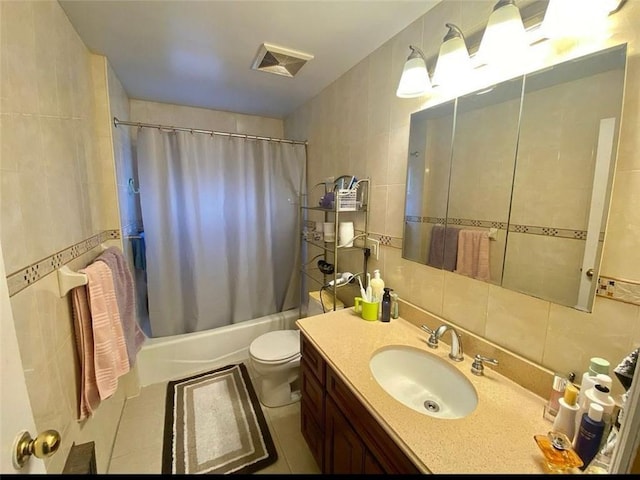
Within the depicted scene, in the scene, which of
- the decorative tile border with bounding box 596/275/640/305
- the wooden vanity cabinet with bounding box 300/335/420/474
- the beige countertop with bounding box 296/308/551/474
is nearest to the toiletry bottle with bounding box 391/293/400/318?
the beige countertop with bounding box 296/308/551/474

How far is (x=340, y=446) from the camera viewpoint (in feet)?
3.51

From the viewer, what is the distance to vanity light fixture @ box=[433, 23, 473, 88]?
1.01 metres

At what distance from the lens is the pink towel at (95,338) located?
1121 mm

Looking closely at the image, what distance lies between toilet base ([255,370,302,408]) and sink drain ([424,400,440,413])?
1086 mm

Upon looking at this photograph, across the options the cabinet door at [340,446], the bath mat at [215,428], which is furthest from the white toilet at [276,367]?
the cabinet door at [340,446]

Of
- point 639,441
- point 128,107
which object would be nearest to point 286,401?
point 639,441

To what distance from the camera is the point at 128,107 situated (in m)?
2.24

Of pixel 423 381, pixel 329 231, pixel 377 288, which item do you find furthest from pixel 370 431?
pixel 329 231

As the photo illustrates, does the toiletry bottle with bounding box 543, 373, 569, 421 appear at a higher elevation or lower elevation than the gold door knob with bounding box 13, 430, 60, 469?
lower

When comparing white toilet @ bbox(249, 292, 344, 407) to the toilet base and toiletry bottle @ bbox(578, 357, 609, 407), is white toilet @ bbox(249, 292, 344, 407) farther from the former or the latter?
toiletry bottle @ bbox(578, 357, 609, 407)

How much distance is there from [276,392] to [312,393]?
672 millimetres

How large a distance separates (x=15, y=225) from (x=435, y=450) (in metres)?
1.34

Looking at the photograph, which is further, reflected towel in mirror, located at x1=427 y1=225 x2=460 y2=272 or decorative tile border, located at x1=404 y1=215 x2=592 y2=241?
reflected towel in mirror, located at x1=427 y1=225 x2=460 y2=272

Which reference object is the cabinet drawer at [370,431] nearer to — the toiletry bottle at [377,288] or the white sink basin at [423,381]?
the white sink basin at [423,381]
